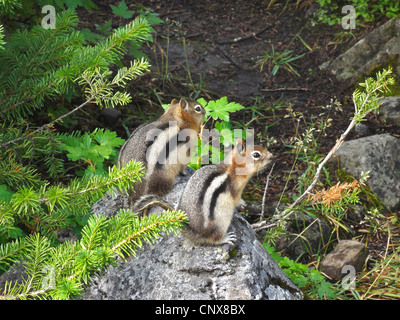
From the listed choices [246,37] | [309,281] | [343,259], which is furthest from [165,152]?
[246,37]

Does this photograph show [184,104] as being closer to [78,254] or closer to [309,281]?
[309,281]

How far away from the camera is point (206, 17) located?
7852mm

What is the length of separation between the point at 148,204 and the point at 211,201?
1.43ft

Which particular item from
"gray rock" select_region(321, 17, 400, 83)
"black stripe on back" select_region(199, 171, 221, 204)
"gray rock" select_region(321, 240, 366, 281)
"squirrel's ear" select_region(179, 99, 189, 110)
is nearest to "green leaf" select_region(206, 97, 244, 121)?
"squirrel's ear" select_region(179, 99, 189, 110)

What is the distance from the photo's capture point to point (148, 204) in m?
3.10

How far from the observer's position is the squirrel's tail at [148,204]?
10.2 feet

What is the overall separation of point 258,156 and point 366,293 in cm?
142

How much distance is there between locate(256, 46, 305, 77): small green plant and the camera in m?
6.79

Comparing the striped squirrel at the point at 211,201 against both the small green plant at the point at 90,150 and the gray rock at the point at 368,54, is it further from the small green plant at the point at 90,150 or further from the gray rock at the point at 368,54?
the gray rock at the point at 368,54

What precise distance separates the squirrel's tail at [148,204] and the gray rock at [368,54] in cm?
423

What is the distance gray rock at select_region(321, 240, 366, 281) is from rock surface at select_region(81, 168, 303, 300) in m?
1.19

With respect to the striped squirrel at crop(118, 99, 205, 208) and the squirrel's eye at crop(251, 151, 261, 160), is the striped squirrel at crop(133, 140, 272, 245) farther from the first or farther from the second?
the striped squirrel at crop(118, 99, 205, 208)

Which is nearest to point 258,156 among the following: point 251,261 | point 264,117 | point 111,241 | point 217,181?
point 217,181

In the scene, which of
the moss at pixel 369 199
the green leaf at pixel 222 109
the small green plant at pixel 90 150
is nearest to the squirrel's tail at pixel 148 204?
the small green plant at pixel 90 150
